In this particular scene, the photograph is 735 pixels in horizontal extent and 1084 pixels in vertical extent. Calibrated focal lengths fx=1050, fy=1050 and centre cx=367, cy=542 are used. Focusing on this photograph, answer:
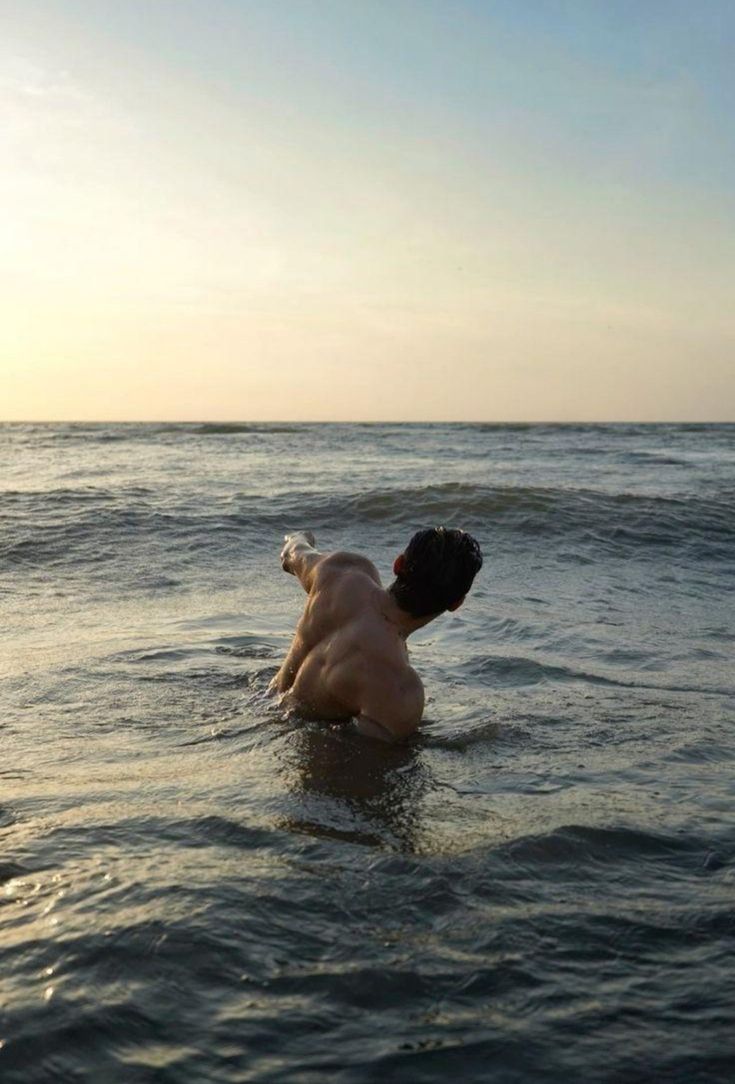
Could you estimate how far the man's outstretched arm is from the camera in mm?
4598

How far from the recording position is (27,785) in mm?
3568

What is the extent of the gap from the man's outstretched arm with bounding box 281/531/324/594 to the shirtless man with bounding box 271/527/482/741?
0.13 m

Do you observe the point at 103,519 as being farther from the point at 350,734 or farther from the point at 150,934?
the point at 150,934

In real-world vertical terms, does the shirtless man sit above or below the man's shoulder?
below

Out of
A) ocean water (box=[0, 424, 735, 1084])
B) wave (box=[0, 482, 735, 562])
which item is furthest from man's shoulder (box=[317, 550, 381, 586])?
wave (box=[0, 482, 735, 562])

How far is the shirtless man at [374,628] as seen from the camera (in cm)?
397

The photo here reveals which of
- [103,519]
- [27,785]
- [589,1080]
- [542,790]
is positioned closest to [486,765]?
[542,790]

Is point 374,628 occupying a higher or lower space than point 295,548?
lower

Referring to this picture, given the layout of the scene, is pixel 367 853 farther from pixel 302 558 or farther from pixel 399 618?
pixel 302 558

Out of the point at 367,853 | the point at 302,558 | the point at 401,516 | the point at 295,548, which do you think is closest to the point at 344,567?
the point at 302,558

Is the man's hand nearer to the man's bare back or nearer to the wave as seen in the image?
the man's bare back

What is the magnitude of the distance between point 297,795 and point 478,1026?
4.68 feet

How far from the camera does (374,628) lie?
408cm

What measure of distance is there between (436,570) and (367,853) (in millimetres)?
1261
